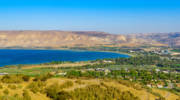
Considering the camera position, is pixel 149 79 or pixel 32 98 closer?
pixel 32 98

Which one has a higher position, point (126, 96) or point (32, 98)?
point (32, 98)

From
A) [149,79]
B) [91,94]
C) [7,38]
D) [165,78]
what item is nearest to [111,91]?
[91,94]

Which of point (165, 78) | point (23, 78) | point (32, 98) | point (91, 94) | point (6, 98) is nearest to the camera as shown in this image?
point (6, 98)

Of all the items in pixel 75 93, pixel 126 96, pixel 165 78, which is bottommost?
pixel 165 78

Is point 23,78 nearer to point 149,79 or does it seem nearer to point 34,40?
point 149,79

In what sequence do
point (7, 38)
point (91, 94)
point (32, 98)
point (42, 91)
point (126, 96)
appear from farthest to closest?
1. point (7, 38)
2. point (126, 96)
3. point (91, 94)
4. point (42, 91)
5. point (32, 98)

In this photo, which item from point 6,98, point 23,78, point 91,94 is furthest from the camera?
point 23,78

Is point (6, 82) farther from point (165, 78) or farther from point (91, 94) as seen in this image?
point (165, 78)

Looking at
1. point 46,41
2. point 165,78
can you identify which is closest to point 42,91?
point 165,78

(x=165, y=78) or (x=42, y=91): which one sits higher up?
(x=42, y=91)
